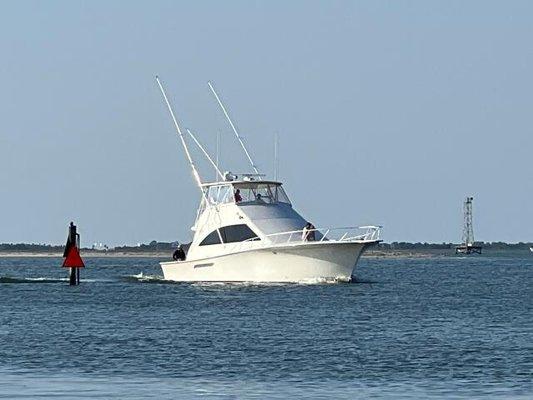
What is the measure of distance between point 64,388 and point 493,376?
9.10 m

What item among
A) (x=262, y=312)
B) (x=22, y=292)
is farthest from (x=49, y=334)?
(x=22, y=292)

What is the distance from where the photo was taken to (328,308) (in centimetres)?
5672

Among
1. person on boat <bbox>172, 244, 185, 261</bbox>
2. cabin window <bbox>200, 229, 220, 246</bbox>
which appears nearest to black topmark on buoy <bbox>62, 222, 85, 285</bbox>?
person on boat <bbox>172, 244, 185, 261</bbox>

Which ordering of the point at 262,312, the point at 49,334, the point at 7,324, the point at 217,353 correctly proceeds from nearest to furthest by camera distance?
the point at 217,353 → the point at 49,334 → the point at 7,324 → the point at 262,312

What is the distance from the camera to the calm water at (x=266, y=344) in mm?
31906

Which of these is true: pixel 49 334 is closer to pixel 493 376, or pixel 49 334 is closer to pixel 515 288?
pixel 493 376

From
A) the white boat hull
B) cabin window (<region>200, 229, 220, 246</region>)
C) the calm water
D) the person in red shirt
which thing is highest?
the person in red shirt

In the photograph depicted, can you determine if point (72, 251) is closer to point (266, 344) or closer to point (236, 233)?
point (236, 233)

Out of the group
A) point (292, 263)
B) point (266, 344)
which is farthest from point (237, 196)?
point (266, 344)

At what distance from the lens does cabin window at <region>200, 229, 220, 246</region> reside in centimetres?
7181

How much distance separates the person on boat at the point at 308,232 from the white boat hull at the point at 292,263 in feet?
2.72

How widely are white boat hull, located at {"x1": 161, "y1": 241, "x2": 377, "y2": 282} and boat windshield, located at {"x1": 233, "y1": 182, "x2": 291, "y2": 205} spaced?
3308 mm

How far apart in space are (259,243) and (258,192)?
400cm

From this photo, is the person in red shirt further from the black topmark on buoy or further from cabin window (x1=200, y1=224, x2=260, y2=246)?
the black topmark on buoy
